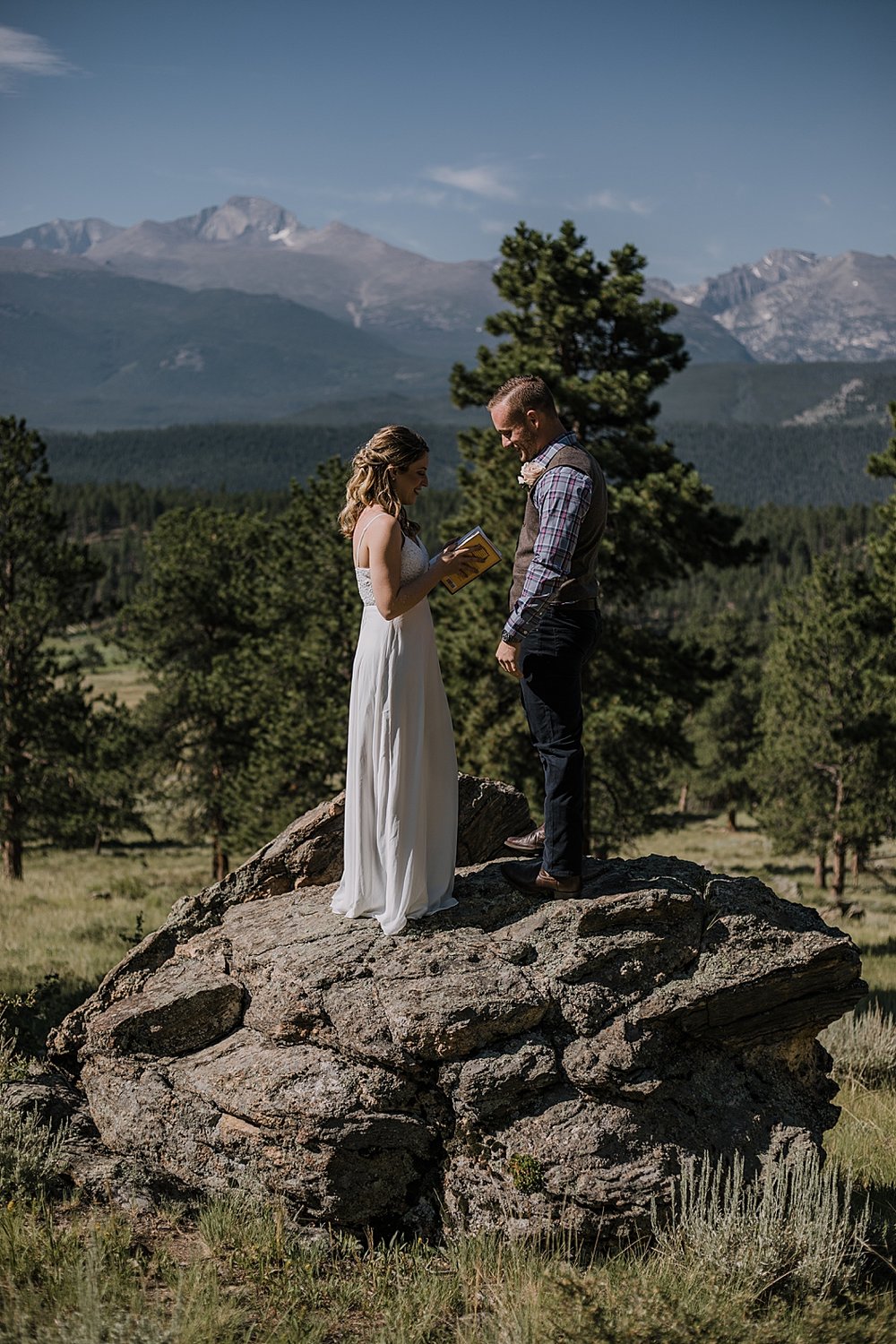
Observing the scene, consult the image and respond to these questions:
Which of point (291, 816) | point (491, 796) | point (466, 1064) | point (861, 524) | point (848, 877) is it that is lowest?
point (848, 877)

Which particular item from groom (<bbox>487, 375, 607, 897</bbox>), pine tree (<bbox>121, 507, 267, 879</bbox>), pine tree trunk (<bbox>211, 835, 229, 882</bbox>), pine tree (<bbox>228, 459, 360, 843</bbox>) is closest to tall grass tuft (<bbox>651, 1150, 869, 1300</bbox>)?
groom (<bbox>487, 375, 607, 897</bbox>)

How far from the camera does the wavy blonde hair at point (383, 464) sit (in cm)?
634

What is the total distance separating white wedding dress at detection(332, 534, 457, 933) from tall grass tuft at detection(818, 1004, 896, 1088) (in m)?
5.07

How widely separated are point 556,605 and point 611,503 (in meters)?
12.2

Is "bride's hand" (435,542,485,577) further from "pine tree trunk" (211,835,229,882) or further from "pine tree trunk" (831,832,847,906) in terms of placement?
"pine tree trunk" (831,832,847,906)

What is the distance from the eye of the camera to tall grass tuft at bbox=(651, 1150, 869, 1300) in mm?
5121

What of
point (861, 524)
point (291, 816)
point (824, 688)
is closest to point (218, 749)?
point (291, 816)

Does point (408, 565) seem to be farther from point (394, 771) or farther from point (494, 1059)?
point (494, 1059)

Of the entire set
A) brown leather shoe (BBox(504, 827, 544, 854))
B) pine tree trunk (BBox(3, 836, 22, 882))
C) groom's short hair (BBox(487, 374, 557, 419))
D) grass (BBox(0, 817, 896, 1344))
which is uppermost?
groom's short hair (BBox(487, 374, 557, 419))

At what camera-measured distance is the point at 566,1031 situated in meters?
5.83

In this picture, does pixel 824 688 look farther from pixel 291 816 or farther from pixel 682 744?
pixel 291 816

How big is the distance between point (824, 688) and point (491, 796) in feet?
86.1

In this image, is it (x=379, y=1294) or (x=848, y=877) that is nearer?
(x=379, y=1294)

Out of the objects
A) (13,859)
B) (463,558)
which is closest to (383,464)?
(463,558)
